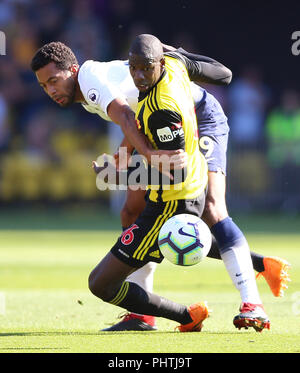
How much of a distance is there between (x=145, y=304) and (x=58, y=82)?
1.80 m

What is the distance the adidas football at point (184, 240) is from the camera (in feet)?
19.6

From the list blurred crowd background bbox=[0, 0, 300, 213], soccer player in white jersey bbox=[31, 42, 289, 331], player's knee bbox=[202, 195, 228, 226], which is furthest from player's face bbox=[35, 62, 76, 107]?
blurred crowd background bbox=[0, 0, 300, 213]

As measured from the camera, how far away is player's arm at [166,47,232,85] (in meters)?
6.47

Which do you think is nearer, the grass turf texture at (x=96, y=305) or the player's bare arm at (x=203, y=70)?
the grass turf texture at (x=96, y=305)

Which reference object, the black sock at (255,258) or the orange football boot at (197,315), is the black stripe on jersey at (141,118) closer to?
the black sock at (255,258)

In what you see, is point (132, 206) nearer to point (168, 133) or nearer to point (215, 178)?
point (215, 178)

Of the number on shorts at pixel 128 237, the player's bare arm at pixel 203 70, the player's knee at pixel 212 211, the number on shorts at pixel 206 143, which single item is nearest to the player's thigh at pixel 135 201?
the number on shorts at pixel 206 143

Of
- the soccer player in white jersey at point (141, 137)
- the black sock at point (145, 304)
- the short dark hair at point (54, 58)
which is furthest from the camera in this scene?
the short dark hair at point (54, 58)

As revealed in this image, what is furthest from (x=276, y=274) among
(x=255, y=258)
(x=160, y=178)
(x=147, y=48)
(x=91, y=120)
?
(x=91, y=120)

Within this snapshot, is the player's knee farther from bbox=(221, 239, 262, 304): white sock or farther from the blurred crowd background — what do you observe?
the blurred crowd background

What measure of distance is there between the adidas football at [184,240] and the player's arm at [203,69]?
1108mm

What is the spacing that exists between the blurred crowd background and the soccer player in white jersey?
38.9 feet
